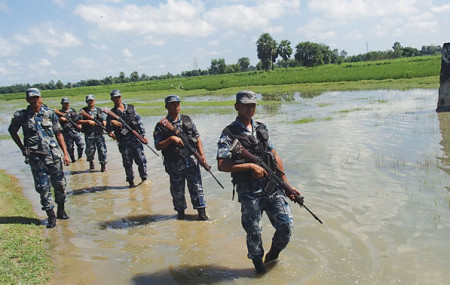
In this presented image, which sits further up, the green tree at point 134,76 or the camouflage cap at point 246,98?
the green tree at point 134,76

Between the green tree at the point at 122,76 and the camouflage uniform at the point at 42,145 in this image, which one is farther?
→ the green tree at the point at 122,76

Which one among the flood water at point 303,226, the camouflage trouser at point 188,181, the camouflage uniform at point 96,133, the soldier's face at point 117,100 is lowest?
the flood water at point 303,226

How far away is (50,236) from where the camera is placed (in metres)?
5.55

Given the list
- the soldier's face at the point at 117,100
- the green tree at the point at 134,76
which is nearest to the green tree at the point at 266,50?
the green tree at the point at 134,76

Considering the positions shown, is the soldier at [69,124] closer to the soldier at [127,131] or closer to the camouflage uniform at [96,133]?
the camouflage uniform at [96,133]

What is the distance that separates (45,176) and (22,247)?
1.23 meters

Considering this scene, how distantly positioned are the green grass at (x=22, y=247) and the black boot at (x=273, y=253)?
248cm

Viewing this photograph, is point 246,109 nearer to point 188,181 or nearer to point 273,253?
point 273,253

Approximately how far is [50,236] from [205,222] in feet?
7.57

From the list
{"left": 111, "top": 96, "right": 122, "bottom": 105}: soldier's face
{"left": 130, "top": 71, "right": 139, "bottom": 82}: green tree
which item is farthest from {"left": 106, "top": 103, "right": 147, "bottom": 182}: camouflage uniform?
{"left": 130, "top": 71, "right": 139, "bottom": 82}: green tree

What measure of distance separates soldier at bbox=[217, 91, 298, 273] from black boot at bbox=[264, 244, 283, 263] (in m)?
0.19

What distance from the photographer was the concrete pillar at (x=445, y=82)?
1382 cm

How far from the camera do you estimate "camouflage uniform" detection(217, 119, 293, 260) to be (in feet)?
12.3

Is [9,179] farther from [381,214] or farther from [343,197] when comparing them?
[381,214]
